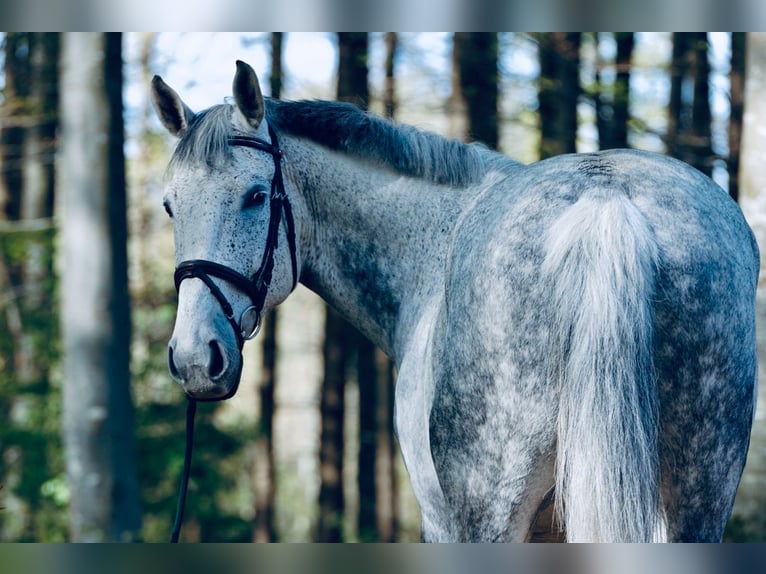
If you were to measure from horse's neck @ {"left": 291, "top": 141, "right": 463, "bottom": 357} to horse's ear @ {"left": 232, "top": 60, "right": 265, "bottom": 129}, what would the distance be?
0.32 metres

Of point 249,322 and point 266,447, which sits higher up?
point 249,322

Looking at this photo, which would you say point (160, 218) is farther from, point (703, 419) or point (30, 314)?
point (703, 419)

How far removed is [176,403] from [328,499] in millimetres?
1948

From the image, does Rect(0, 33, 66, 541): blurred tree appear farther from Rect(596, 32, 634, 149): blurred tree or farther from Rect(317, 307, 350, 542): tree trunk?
Rect(596, 32, 634, 149): blurred tree

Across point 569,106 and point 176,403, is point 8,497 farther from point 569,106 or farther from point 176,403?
point 569,106

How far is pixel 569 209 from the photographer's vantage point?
210 centimetres

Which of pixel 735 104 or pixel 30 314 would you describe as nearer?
pixel 735 104

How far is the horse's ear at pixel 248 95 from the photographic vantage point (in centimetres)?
278

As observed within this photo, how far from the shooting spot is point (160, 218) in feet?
34.1

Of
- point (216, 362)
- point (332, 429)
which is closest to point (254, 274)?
point (216, 362)

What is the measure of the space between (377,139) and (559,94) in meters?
4.97

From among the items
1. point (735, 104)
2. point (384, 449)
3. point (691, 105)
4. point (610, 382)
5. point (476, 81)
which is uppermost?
point (476, 81)

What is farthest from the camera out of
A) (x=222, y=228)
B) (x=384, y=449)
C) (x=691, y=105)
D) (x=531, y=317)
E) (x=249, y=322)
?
(x=384, y=449)

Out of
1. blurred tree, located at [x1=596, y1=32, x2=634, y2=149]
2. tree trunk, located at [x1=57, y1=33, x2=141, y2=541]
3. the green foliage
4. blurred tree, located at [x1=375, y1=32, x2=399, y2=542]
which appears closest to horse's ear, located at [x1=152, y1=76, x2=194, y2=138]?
tree trunk, located at [x1=57, y1=33, x2=141, y2=541]
